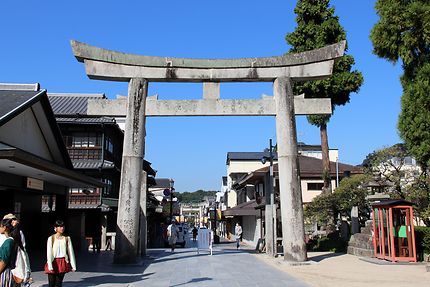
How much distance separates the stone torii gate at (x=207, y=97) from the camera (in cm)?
1717

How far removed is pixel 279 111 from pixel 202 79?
3.58 metres

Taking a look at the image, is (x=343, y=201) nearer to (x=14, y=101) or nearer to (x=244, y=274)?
(x=244, y=274)

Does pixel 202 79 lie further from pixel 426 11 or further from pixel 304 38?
pixel 304 38

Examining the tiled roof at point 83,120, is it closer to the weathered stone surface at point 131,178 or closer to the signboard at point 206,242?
the signboard at point 206,242

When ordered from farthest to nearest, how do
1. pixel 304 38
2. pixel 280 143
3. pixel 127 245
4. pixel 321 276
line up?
pixel 304 38, pixel 280 143, pixel 127 245, pixel 321 276

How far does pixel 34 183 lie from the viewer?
1723cm

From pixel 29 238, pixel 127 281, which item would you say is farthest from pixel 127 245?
pixel 29 238

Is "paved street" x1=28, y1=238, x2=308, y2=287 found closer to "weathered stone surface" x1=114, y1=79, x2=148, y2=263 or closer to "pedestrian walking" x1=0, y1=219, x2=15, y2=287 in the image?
"weathered stone surface" x1=114, y1=79, x2=148, y2=263

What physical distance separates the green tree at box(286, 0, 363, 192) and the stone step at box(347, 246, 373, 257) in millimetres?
6844

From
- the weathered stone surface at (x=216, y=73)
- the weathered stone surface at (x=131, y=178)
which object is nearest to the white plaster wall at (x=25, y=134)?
the weathered stone surface at (x=216, y=73)

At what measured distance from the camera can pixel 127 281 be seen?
40.1ft

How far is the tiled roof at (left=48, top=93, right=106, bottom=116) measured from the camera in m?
31.7

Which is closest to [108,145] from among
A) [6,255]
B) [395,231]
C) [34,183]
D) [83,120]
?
[83,120]

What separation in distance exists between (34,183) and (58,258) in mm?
9462
